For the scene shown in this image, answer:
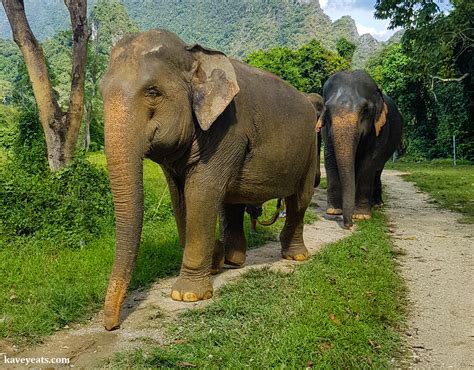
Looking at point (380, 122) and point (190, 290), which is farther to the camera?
point (380, 122)

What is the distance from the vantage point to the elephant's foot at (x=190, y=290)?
4371 mm

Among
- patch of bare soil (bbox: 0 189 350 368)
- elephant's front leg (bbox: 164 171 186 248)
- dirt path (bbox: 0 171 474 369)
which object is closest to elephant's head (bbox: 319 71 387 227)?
dirt path (bbox: 0 171 474 369)

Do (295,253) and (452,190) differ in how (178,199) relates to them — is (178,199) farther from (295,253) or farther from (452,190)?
(452,190)

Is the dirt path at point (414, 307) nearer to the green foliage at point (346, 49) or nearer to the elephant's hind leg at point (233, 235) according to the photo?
the elephant's hind leg at point (233, 235)

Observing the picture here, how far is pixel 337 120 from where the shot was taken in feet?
26.1

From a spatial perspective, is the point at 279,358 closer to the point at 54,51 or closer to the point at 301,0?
the point at 54,51

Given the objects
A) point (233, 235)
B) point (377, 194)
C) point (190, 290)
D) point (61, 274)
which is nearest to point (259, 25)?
point (377, 194)

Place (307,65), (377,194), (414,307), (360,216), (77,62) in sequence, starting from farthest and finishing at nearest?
(307,65)
(377,194)
(360,216)
(77,62)
(414,307)

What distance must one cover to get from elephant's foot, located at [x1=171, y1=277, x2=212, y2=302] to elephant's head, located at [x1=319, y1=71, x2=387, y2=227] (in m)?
3.84

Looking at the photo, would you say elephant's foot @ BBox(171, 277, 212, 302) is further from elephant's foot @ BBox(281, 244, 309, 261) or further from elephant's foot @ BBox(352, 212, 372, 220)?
elephant's foot @ BBox(352, 212, 372, 220)

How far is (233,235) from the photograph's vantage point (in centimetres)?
564

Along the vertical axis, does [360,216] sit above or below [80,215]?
below

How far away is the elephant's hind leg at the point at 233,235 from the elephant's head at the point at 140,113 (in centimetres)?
173

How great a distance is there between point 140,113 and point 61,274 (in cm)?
Result: 213
